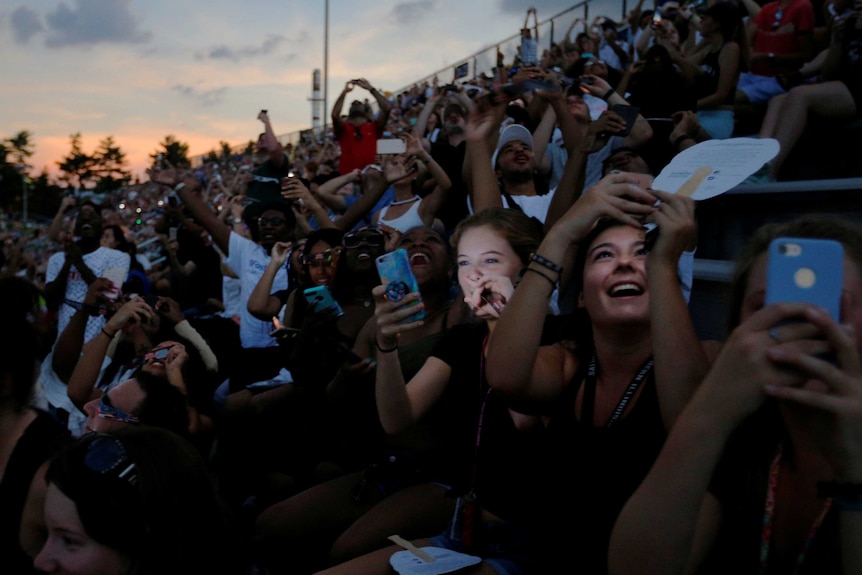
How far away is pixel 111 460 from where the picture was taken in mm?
1680

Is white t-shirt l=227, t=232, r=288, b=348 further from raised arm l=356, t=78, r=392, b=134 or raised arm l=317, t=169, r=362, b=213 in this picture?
raised arm l=356, t=78, r=392, b=134

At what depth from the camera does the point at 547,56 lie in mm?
11047

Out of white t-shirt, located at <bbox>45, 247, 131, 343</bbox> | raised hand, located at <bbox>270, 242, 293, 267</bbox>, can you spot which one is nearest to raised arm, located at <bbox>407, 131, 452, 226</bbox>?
raised hand, located at <bbox>270, 242, 293, 267</bbox>

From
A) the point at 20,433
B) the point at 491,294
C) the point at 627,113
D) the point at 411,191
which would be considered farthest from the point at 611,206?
the point at 411,191

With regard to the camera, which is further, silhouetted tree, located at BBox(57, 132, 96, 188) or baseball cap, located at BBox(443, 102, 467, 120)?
silhouetted tree, located at BBox(57, 132, 96, 188)

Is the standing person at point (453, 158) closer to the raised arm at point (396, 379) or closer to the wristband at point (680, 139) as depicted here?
the wristband at point (680, 139)

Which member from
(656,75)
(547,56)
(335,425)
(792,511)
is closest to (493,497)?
(792,511)

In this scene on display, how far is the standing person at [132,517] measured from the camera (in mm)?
1638

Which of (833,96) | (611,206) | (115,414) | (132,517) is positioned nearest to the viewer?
(132,517)

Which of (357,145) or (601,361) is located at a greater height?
(357,145)

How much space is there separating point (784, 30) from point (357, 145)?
4656 mm

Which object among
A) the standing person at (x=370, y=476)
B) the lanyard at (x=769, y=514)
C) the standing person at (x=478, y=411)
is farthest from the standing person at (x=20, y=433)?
the lanyard at (x=769, y=514)

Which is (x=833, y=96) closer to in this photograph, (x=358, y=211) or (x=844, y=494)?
(x=358, y=211)

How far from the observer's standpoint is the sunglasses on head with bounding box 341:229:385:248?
362 cm
